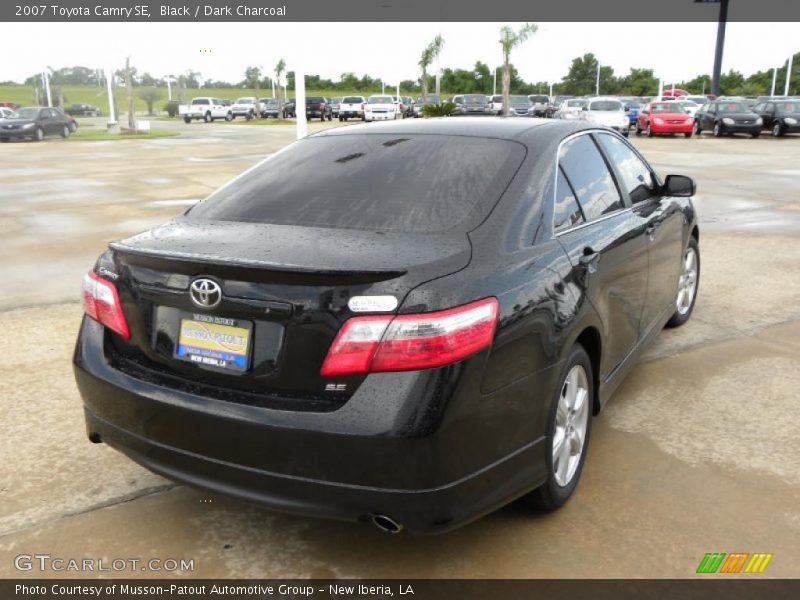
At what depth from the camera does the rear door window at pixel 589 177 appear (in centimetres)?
354

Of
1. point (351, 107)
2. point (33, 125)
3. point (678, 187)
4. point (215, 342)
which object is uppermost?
point (678, 187)

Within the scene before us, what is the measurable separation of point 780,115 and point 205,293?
33240 mm

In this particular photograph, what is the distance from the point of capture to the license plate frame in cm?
258

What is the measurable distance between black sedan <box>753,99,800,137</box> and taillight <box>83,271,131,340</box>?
32.9 meters

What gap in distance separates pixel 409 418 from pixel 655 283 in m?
2.60

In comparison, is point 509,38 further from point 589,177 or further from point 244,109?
point 589,177

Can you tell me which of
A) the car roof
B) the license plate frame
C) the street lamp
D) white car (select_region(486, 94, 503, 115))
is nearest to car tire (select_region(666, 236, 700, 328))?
the car roof

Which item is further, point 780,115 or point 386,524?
point 780,115

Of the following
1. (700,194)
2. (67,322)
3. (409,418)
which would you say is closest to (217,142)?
(700,194)

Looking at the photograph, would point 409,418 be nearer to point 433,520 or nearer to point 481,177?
point 433,520

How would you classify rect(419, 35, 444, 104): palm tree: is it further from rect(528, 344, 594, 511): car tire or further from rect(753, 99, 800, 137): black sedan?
rect(528, 344, 594, 511): car tire

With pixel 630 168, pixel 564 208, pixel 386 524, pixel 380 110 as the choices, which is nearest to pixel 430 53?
pixel 380 110

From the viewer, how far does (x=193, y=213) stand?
3.43m

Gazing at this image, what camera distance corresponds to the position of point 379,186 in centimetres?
324
